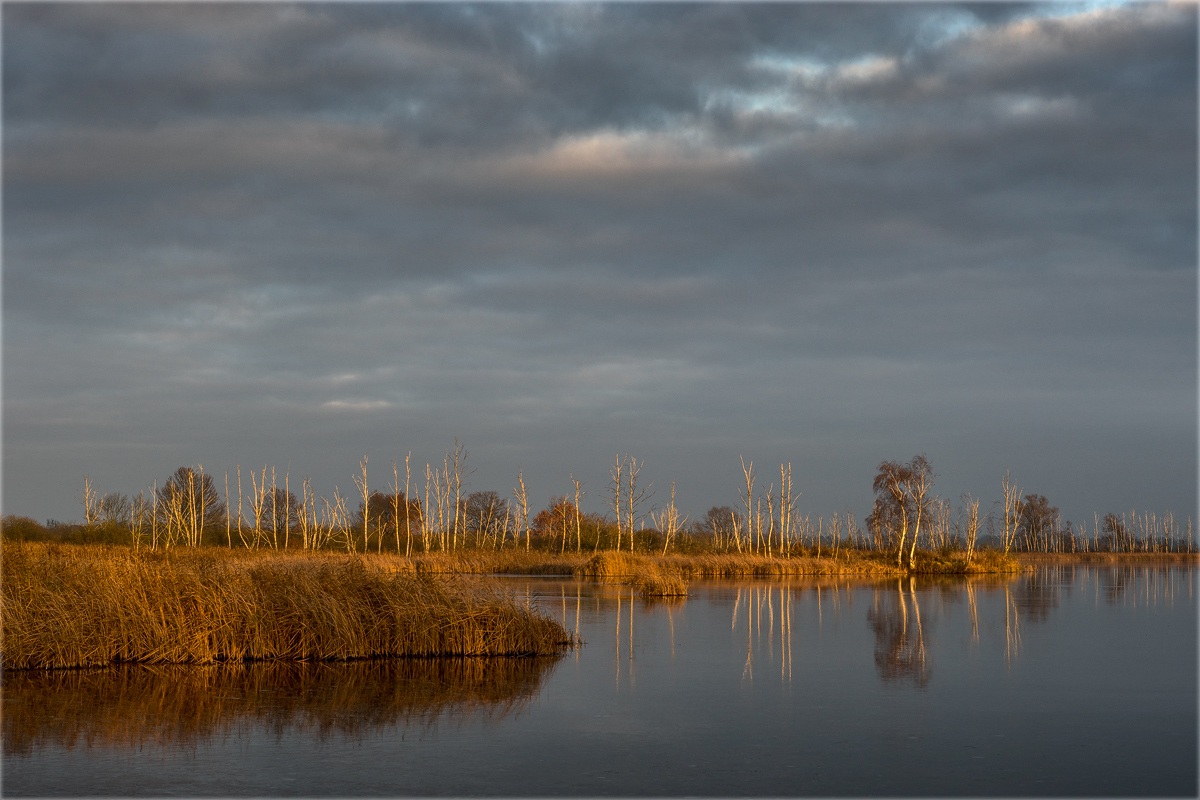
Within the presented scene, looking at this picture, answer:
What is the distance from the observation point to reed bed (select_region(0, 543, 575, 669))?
46.6ft

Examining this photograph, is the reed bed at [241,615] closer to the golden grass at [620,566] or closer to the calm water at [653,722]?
the calm water at [653,722]

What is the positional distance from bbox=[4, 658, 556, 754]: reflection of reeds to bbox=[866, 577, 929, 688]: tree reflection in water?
17.2 feet

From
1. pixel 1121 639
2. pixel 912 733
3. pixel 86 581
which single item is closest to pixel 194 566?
pixel 86 581

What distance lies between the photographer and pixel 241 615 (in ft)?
49.0

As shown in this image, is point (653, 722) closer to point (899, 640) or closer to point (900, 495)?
point (899, 640)

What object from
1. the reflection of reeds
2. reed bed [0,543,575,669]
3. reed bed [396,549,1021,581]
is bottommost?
reed bed [396,549,1021,581]

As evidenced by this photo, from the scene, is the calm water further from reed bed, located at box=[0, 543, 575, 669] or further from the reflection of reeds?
reed bed, located at box=[0, 543, 575, 669]

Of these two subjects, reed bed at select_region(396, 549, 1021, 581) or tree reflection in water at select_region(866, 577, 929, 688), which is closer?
tree reflection in water at select_region(866, 577, 929, 688)

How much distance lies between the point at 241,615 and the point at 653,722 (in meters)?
7.21

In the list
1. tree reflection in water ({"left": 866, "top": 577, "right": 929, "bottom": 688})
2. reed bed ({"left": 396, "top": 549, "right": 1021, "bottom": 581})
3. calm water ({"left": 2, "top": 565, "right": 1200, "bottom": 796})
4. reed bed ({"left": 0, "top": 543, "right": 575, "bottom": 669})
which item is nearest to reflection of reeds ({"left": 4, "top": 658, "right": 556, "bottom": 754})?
calm water ({"left": 2, "top": 565, "right": 1200, "bottom": 796})

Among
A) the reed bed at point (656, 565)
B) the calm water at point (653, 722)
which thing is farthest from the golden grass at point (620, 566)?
the calm water at point (653, 722)

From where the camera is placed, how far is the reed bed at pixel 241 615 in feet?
46.6

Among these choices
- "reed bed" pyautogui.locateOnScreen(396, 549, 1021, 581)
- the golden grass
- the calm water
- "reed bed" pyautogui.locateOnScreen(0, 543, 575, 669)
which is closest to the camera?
the calm water

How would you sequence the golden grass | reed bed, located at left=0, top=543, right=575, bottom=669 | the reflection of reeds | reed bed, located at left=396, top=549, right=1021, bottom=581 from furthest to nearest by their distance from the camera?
reed bed, located at left=396, top=549, right=1021, bottom=581 < the golden grass < reed bed, located at left=0, top=543, right=575, bottom=669 < the reflection of reeds
